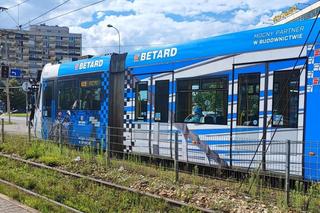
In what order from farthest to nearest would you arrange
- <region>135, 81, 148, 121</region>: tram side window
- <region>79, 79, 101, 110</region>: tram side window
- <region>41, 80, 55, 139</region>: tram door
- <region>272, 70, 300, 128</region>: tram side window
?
<region>41, 80, 55, 139</region>: tram door
<region>79, 79, 101, 110</region>: tram side window
<region>135, 81, 148, 121</region>: tram side window
<region>272, 70, 300, 128</region>: tram side window

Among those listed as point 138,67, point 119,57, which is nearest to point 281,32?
point 138,67

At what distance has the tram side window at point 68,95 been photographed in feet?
53.4

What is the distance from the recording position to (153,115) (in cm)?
1236

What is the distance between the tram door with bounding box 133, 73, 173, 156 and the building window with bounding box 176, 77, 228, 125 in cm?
44

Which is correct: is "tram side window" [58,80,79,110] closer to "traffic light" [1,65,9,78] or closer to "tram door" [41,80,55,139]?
"tram door" [41,80,55,139]

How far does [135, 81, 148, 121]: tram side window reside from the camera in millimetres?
12695

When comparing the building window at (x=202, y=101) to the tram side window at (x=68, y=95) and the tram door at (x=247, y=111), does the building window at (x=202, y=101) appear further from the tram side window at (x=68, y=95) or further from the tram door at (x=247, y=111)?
the tram side window at (x=68, y=95)

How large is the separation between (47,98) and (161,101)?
782cm

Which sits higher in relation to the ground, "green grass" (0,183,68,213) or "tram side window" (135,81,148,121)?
"tram side window" (135,81,148,121)

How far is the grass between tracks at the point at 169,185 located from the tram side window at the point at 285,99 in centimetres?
139

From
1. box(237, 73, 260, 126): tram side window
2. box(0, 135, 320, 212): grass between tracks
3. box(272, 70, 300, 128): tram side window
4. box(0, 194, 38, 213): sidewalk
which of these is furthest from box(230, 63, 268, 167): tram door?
box(0, 194, 38, 213): sidewalk

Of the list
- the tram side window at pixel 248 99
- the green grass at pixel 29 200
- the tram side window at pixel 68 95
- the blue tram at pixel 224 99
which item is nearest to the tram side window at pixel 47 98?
the tram side window at pixel 68 95

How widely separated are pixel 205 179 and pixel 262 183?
1.52 meters

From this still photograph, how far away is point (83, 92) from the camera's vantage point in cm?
1562
